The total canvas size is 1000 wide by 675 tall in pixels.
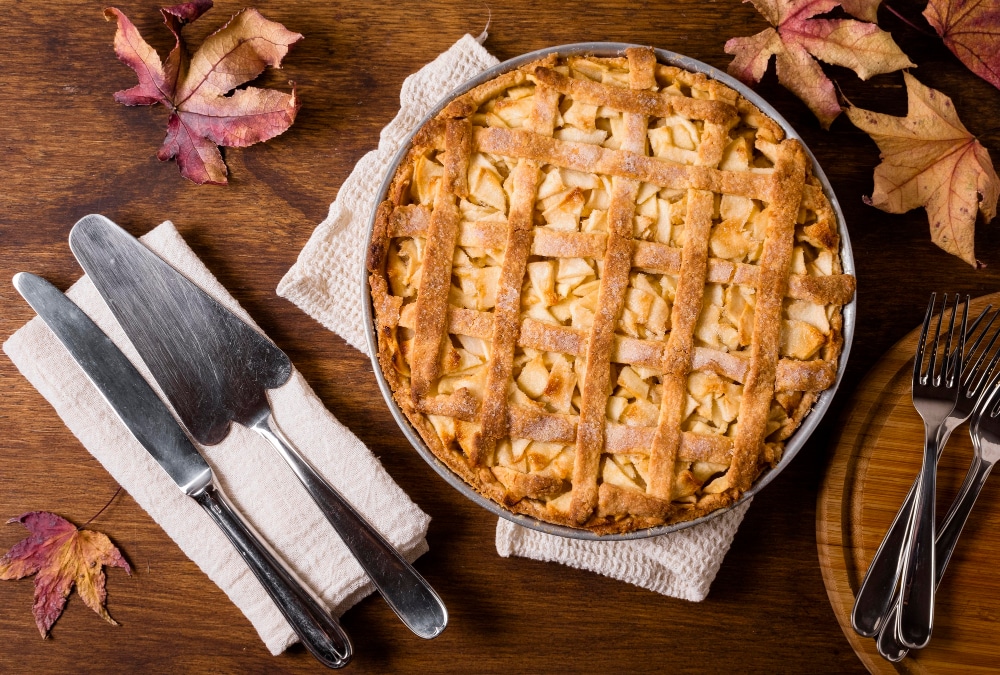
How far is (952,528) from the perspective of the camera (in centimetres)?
127

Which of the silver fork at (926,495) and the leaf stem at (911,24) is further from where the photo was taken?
the leaf stem at (911,24)

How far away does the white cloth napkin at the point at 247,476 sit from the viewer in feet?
4.51

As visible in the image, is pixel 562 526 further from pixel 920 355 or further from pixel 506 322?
pixel 920 355

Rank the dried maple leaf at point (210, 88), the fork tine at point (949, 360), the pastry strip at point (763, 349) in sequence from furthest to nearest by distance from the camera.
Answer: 1. the dried maple leaf at point (210, 88)
2. the fork tine at point (949, 360)
3. the pastry strip at point (763, 349)

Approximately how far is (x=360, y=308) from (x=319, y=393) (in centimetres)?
21

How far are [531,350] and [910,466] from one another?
781 mm

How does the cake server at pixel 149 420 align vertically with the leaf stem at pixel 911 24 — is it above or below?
below

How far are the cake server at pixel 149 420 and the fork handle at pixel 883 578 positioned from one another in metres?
0.97

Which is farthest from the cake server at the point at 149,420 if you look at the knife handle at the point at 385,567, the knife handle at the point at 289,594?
the knife handle at the point at 385,567

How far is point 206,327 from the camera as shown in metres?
1.35

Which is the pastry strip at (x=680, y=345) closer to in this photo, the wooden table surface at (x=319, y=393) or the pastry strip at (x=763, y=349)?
the pastry strip at (x=763, y=349)

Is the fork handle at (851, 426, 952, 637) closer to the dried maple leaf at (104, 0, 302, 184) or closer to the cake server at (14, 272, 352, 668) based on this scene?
the cake server at (14, 272, 352, 668)

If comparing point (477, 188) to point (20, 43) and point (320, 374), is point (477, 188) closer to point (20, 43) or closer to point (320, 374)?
point (320, 374)

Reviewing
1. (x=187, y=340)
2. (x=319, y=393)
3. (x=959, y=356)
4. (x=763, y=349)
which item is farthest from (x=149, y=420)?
(x=959, y=356)
